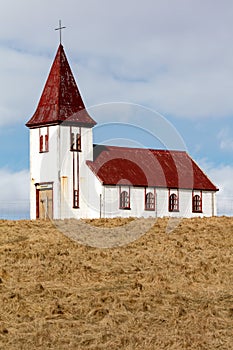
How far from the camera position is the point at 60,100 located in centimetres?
5628

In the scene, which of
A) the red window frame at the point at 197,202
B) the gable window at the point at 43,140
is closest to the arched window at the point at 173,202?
the red window frame at the point at 197,202

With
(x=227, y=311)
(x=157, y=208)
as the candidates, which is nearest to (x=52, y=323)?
(x=227, y=311)

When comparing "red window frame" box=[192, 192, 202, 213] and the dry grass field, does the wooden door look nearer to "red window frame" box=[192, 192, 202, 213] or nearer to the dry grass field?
"red window frame" box=[192, 192, 202, 213]

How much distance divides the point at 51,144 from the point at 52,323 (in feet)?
126

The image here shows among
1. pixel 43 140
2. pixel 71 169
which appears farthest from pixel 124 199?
pixel 43 140

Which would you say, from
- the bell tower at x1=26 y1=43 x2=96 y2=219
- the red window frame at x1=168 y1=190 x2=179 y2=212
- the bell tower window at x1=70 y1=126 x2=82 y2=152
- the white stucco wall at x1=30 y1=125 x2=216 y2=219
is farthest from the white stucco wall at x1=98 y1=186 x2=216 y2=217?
the bell tower window at x1=70 y1=126 x2=82 y2=152

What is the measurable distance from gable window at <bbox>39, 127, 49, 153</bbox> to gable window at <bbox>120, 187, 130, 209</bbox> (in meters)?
6.56

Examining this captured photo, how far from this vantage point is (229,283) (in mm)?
24188

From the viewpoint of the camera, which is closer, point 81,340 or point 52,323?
point 81,340

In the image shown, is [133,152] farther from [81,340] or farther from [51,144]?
[81,340]

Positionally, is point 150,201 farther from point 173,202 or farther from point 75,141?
point 75,141

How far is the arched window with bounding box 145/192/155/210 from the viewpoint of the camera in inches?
2388

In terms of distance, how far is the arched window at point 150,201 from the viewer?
6066cm

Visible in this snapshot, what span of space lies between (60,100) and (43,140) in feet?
10.6
